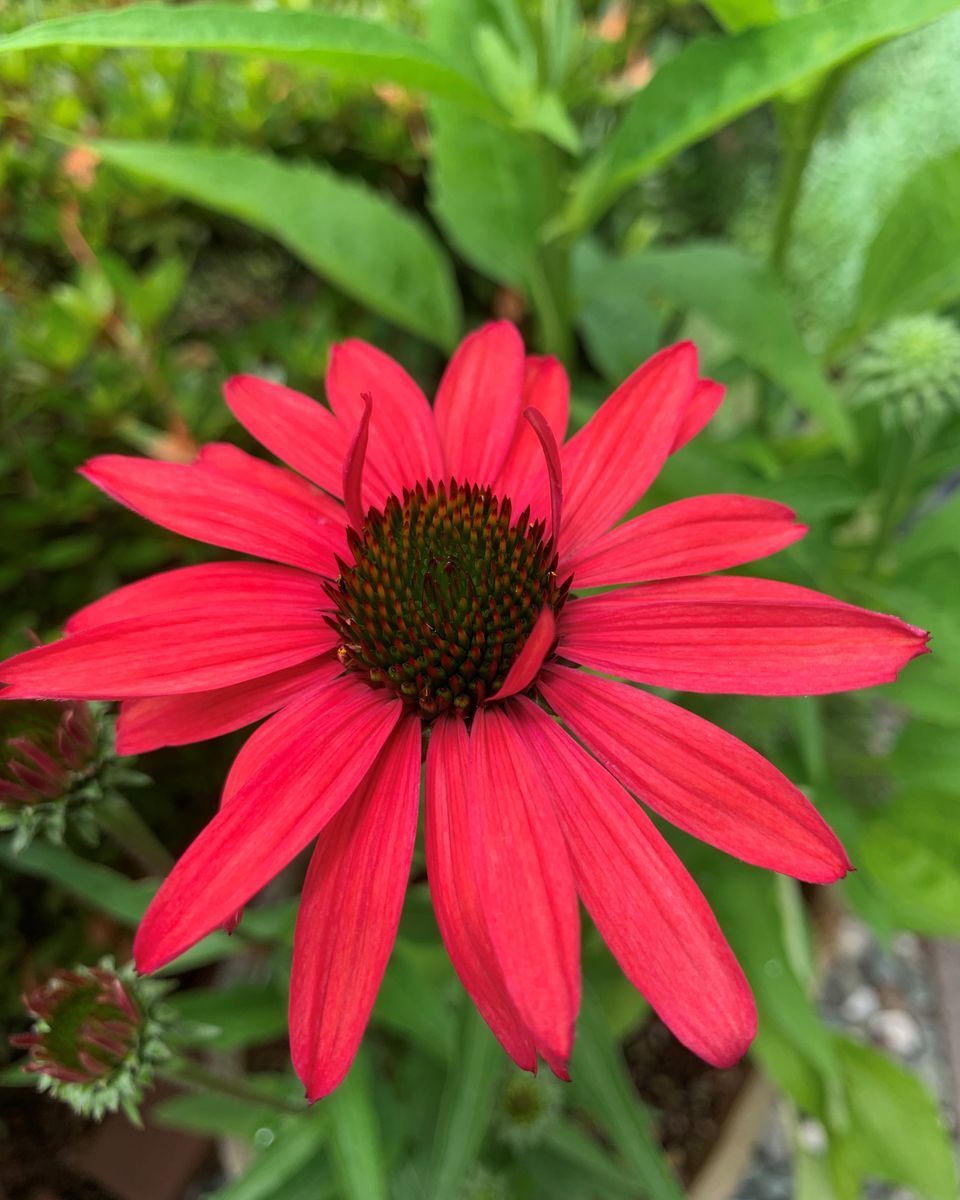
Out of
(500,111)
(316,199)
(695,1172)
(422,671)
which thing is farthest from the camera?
(695,1172)

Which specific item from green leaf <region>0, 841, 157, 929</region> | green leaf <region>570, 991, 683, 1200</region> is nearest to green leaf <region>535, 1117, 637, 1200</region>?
green leaf <region>570, 991, 683, 1200</region>

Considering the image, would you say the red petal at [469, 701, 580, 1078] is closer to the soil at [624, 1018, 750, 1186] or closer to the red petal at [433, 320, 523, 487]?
the red petal at [433, 320, 523, 487]

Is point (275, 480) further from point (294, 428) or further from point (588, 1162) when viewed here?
point (588, 1162)

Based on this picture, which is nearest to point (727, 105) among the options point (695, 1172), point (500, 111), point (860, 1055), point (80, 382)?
point (500, 111)

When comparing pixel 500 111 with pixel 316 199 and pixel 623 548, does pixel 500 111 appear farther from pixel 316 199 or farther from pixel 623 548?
pixel 623 548

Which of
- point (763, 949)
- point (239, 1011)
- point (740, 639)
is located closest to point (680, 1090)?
point (763, 949)
